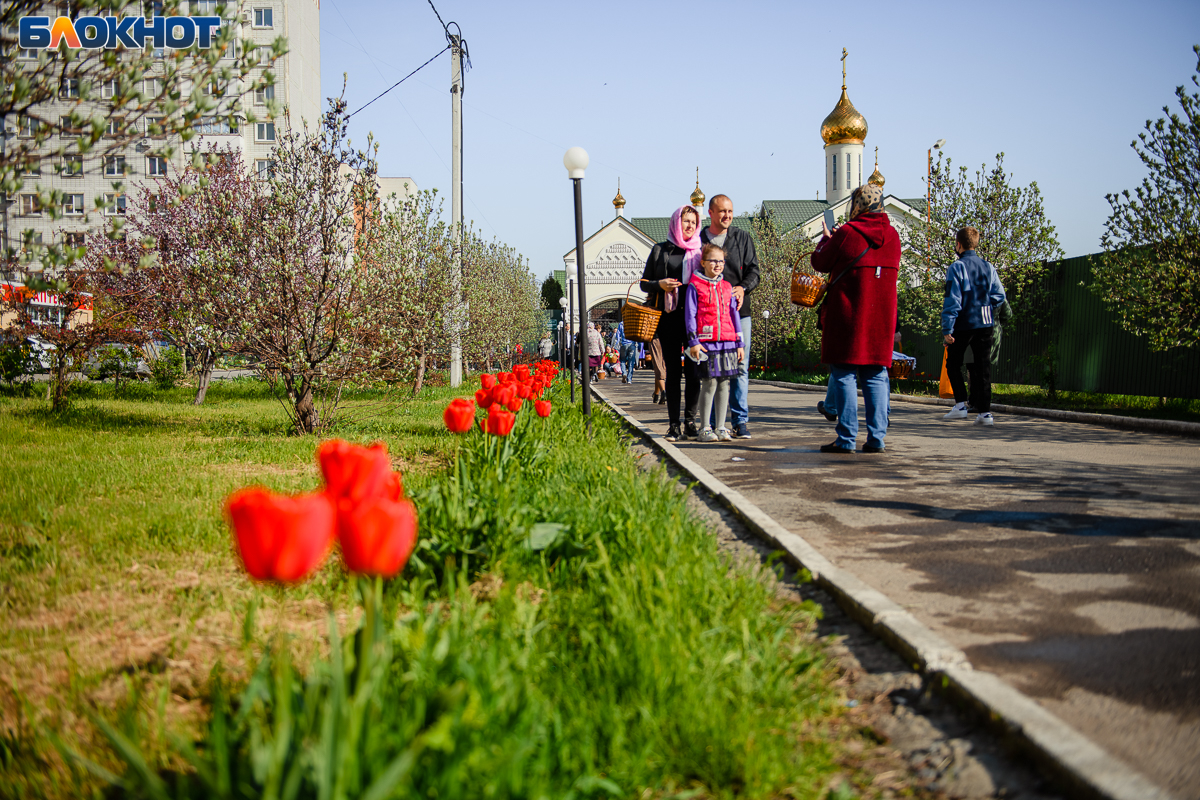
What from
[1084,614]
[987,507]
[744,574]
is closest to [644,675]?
[744,574]

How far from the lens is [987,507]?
4.86m

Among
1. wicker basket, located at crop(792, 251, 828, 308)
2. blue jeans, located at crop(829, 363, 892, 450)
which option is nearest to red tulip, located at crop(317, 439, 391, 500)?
blue jeans, located at crop(829, 363, 892, 450)

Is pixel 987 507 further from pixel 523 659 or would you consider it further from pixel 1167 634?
pixel 523 659

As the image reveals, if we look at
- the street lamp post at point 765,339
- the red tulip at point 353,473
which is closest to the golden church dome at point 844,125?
the street lamp post at point 765,339

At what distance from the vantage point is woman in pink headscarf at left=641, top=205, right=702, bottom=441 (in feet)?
25.9

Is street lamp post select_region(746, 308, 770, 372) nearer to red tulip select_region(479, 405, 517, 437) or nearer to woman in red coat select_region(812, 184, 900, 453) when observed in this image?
woman in red coat select_region(812, 184, 900, 453)

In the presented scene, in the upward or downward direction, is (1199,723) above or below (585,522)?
below

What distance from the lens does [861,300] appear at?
698 centimetres

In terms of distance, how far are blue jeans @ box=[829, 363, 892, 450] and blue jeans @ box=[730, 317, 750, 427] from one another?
853mm

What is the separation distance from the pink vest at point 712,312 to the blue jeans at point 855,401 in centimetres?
102

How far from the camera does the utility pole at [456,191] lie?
17828 mm

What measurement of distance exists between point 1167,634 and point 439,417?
918 centimetres

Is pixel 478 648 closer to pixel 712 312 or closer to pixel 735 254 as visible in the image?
pixel 712 312

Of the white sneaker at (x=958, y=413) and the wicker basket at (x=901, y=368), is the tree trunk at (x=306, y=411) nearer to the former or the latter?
the white sneaker at (x=958, y=413)
